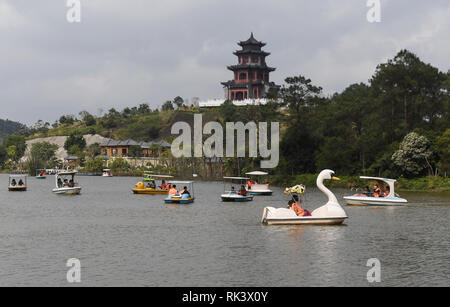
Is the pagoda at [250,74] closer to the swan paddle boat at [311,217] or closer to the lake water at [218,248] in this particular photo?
the lake water at [218,248]

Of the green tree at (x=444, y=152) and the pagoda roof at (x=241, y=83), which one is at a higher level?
the pagoda roof at (x=241, y=83)

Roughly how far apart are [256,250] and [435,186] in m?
47.4

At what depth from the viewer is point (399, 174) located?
76812 mm

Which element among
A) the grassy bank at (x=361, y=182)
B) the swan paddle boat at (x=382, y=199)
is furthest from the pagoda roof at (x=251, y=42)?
the swan paddle boat at (x=382, y=199)

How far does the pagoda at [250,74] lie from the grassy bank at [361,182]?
85.7 meters

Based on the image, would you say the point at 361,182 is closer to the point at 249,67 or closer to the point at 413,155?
the point at 413,155

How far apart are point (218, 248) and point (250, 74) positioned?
150034 millimetres

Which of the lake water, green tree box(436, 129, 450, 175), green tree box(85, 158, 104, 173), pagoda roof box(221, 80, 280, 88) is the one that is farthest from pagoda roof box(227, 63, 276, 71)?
the lake water

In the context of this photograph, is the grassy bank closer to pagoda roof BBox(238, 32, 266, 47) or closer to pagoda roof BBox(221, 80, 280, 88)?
pagoda roof BBox(221, 80, 280, 88)

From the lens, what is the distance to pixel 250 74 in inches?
7013

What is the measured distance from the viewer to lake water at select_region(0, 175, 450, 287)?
24.3 meters

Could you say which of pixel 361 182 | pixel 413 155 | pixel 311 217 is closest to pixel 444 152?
pixel 413 155

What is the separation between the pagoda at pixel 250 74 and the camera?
176375 millimetres
